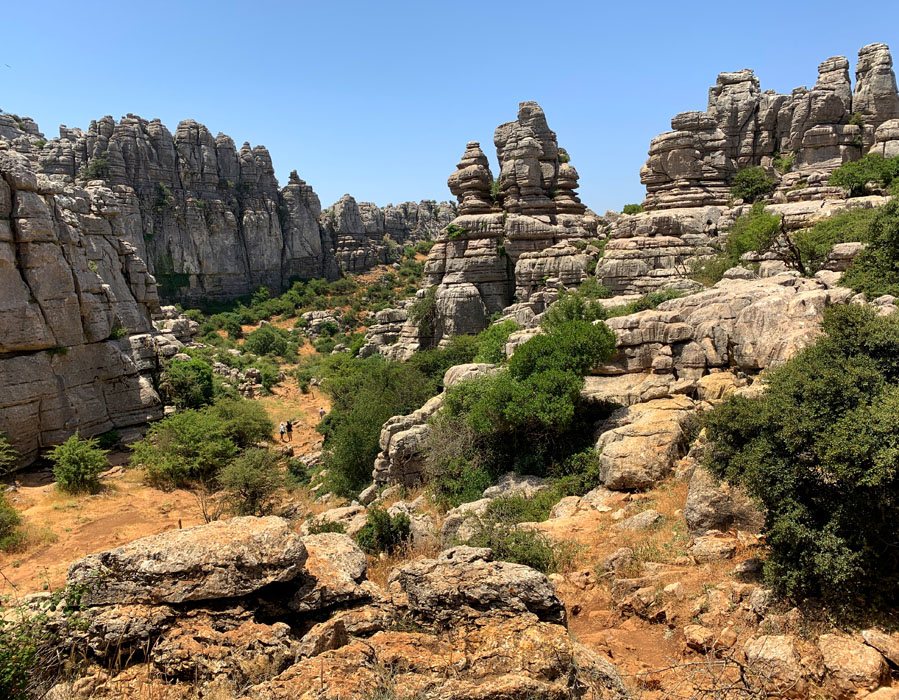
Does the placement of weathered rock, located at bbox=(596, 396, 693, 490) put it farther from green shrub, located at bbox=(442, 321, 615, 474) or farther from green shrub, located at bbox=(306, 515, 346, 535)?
green shrub, located at bbox=(306, 515, 346, 535)

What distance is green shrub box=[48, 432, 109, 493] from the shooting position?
15094 millimetres

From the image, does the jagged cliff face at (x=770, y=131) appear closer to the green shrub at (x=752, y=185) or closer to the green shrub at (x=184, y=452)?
the green shrub at (x=752, y=185)

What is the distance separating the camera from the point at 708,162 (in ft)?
80.8

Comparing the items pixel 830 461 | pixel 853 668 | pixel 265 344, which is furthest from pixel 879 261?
pixel 265 344

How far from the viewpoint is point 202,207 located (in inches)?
1982

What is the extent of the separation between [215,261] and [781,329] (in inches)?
2000

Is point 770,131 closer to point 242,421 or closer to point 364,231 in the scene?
point 242,421

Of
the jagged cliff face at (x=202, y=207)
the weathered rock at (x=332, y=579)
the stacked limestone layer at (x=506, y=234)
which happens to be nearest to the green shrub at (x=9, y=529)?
the weathered rock at (x=332, y=579)

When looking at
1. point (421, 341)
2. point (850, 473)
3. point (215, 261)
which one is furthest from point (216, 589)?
point (215, 261)

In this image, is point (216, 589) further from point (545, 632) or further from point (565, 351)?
point (565, 351)

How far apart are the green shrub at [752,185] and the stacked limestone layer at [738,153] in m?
0.44

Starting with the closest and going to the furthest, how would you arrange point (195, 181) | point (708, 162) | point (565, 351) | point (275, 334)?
1. point (565, 351)
2. point (708, 162)
3. point (275, 334)
4. point (195, 181)

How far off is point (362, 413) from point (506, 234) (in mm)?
14245

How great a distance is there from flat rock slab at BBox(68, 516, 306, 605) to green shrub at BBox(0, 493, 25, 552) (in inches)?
387
